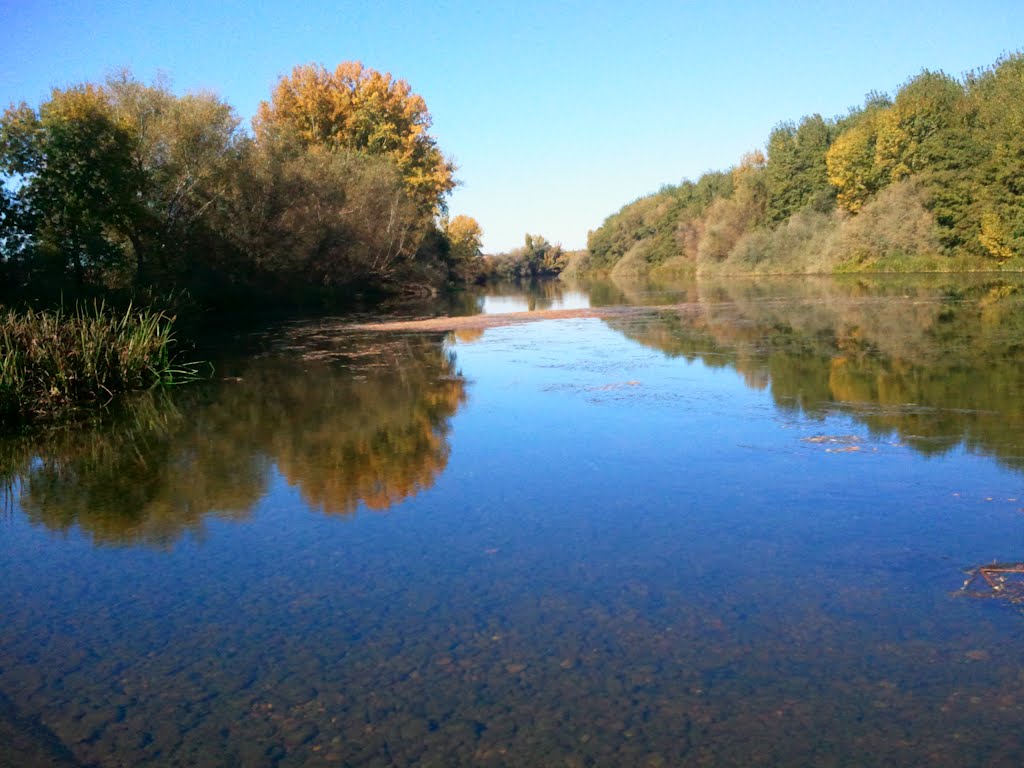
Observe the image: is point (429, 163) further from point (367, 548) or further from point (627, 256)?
point (367, 548)

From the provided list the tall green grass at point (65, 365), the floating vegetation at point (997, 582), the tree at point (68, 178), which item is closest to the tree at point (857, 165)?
the tree at point (68, 178)

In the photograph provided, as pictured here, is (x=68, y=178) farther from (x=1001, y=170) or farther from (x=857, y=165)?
(x=857, y=165)

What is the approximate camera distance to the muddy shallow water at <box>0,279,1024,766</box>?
3.06 metres

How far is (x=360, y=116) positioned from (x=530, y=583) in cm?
4434

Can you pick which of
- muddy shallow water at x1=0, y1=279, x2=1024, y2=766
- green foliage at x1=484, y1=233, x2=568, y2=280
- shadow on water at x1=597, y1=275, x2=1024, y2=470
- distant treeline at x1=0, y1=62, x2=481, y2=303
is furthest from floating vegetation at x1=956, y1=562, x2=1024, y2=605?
green foliage at x1=484, y1=233, x2=568, y2=280

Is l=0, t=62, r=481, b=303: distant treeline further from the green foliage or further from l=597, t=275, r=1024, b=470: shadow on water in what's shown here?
the green foliage

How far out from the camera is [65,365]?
10594 mm

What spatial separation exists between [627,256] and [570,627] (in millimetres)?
83295

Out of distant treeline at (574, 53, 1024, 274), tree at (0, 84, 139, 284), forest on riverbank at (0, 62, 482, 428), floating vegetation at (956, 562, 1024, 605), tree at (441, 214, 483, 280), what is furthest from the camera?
tree at (441, 214, 483, 280)

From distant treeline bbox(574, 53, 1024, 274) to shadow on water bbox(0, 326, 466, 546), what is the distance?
125 ft

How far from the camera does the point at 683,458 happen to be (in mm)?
6781

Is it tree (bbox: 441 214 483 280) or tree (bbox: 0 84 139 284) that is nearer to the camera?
tree (bbox: 0 84 139 284)

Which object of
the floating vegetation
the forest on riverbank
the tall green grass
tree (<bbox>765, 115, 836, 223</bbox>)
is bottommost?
the floating vegetation

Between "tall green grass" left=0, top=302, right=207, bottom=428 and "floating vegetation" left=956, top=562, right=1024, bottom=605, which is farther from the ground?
"tall green grass" left=0, top=302, right=207, bottom=428
